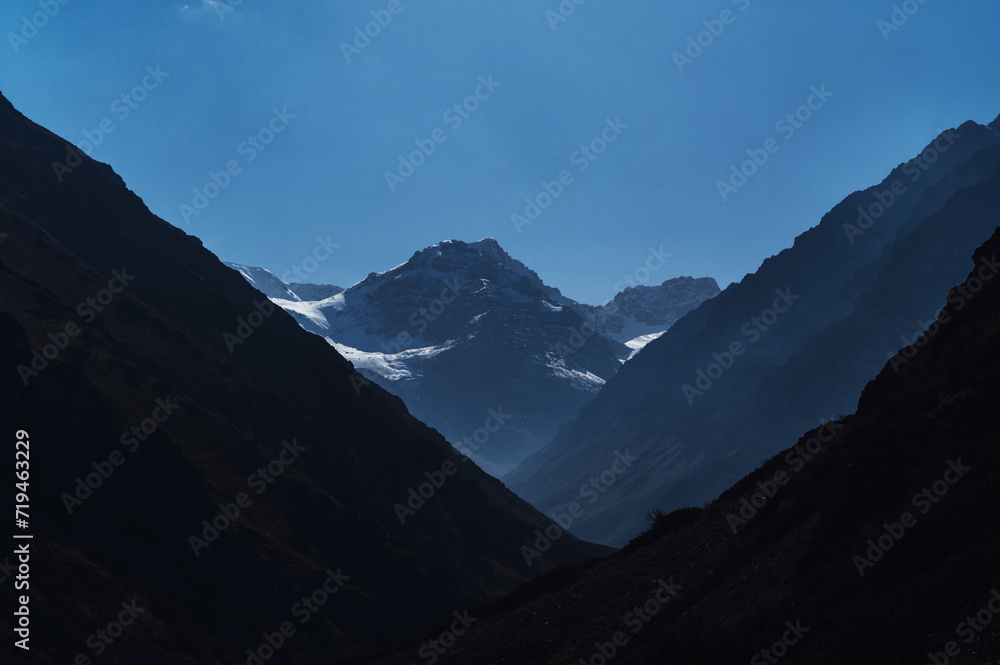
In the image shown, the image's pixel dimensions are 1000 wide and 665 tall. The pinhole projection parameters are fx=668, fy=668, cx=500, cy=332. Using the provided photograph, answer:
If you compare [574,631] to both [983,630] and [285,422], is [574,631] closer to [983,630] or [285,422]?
[983,630]

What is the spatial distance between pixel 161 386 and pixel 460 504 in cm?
3894

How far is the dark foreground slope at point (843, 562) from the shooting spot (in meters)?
10.5

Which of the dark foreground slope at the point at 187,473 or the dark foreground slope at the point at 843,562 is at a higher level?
→ the dark foreground slope at the point at 843,562

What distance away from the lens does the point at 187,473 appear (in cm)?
4562

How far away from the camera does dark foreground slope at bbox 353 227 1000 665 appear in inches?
415

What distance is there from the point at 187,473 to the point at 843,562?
43.1m

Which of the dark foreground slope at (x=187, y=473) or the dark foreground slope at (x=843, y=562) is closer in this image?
the dark foreground slope at (x=843, y=562)

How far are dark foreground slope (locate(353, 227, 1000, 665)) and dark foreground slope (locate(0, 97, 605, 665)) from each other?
811 inches

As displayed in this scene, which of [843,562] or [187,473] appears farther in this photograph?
[187,473]

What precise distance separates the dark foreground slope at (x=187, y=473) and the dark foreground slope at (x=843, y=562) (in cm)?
2060

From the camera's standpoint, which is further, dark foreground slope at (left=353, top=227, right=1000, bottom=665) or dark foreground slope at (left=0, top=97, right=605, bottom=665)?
dark foreground slope at (left=0, top=97, right=605, bottom=665)

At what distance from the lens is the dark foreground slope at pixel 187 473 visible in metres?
36.0

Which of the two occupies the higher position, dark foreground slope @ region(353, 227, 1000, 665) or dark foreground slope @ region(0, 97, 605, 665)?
dark foreground slope @ region(353, 227, 1000, 665)

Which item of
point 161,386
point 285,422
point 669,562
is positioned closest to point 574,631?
point 669,562
